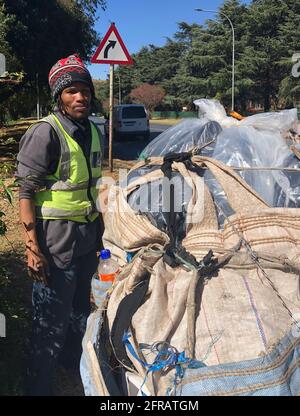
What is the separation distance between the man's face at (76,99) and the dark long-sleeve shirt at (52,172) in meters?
0.05

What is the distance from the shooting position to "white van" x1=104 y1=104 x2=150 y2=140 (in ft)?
64.6

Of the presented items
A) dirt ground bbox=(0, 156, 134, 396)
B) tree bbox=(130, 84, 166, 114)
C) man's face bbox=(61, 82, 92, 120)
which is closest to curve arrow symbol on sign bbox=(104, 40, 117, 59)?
dirt ground bbox=(0, 156, 134, 396)

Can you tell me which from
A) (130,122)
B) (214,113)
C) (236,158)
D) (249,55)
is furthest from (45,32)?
(249,55)

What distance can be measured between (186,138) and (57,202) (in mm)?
1190

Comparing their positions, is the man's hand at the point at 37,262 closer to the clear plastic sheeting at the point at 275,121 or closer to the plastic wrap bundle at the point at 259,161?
the plastic wrap bundle at the point at 259,161

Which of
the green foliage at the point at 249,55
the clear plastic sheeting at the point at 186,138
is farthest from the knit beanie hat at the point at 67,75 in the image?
the green foliage at the point at 249,55

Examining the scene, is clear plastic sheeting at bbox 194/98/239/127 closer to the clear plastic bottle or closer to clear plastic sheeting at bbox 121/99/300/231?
clear plastic sheeting at bbox 121/99/300/231

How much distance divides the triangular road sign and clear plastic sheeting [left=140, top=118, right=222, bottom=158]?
4078mm

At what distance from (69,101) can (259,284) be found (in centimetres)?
134

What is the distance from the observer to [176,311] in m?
2.10

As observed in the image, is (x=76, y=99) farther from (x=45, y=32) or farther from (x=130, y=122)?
(x=130, y=122)

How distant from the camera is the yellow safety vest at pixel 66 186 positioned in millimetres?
2465

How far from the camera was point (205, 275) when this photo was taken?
222cm

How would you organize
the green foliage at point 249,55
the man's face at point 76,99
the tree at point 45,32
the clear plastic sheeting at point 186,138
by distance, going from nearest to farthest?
the man's face at point 76,99 → the clear plastic sheeting at point 186,138 → the tree at point 45,32 → the green foliage at point 249,55
